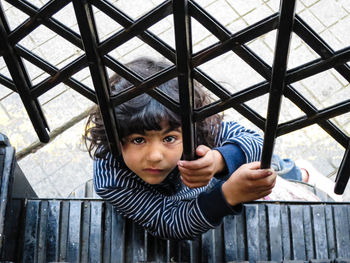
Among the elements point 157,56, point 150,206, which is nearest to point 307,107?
point 150,206

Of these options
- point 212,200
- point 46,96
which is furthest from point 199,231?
point 46,96

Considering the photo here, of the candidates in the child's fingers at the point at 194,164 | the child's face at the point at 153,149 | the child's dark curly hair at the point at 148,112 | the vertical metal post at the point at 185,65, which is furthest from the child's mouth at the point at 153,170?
the vertical metal post at the point at 185,65

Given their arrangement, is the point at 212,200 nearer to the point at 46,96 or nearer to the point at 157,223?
the point at 157,223

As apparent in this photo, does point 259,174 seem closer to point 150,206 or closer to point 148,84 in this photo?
point 148,84

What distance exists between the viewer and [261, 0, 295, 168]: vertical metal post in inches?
31.3

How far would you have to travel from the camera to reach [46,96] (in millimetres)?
2977

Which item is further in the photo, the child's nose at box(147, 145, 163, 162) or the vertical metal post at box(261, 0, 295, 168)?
the child's nose at box(147, 145, 163, 162)

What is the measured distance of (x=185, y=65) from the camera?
0.90 meters

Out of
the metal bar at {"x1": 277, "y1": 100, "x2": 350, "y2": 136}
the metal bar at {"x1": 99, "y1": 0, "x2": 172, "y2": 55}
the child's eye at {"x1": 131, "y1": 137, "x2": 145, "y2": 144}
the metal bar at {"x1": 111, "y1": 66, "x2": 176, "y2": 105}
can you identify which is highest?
the metal bar at {"x1": 99, "y1": 0, "x2": 172, "y2": 55}

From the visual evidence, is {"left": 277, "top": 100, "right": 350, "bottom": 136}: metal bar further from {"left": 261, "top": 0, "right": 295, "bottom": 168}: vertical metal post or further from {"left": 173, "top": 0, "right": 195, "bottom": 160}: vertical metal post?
{"left": 173, "top": 0, "right": 195, "bottom": 160}: vertical metal post

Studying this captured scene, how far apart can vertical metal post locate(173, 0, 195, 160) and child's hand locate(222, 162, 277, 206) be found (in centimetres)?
21

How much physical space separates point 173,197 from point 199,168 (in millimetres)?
529

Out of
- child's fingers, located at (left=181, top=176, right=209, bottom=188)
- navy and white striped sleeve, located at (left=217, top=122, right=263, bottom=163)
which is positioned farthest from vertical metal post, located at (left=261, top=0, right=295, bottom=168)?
navy and white striped sleeve, located at (left=217, top=122, right=263, bottom=163)

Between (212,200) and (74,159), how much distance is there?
152 cm
